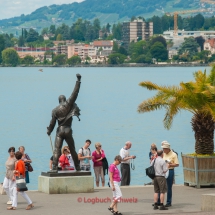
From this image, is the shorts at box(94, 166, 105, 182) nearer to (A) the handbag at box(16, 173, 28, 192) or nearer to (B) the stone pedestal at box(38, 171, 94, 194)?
(B) the stone pedestal at box(38, 171, 94, 194)

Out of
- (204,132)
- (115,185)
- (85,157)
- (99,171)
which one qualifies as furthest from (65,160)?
(115,185)

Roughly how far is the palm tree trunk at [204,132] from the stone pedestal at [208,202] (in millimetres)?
4863

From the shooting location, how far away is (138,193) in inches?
829

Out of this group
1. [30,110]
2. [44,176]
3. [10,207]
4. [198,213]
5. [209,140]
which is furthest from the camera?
[30,110]

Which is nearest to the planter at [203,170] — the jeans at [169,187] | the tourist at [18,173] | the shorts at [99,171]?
the jeans at [169,187]

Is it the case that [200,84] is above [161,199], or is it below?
above

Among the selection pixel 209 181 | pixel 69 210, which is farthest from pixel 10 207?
pixel 209 181

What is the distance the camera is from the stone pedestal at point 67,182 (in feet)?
67.3

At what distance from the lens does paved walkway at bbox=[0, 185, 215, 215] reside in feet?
59.1

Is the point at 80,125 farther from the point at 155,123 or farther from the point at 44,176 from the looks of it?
the point at 44,176

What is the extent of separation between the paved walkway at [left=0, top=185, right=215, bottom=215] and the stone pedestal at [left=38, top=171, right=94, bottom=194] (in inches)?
8.1

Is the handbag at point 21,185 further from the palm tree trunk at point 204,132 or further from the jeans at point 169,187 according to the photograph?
the palm tree trunk at point 204,132

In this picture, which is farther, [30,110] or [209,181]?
[30,110]

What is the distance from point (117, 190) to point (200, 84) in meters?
5.78
